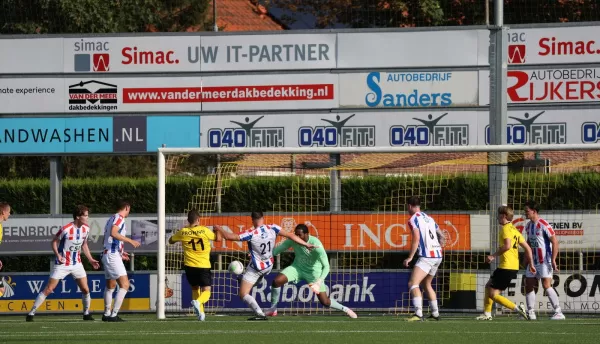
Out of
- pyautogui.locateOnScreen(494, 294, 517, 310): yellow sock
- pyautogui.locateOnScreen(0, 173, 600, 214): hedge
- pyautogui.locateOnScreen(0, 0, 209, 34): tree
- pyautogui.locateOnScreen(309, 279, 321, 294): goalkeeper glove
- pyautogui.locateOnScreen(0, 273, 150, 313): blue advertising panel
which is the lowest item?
pyautogui.locateOnScreen(0, 273, 150, 313): blue advertising panel

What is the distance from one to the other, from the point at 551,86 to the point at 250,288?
679cm

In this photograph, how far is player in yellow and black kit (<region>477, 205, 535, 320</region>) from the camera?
1576 cm

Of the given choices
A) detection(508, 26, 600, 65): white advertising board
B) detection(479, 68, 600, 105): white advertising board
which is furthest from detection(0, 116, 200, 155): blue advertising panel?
detection(508, 26, 600, 65): white advertising board

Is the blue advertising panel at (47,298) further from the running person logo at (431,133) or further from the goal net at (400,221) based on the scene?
the running person logo at (431,133)

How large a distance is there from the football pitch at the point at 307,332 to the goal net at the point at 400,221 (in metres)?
2.67

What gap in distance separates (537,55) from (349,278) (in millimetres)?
5073

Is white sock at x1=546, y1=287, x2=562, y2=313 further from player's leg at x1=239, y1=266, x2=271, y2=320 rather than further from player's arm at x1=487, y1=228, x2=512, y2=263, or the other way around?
player's leg at x1=239, y1=266, x2=271, y2=320

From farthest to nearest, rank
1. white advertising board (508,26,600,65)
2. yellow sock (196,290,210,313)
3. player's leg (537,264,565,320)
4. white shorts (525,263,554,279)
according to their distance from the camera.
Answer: white advertising board (508,26,600,65)
white shorts (525,263,554,279)
player's leg (537,264,565,320)
yellow sock (196,290,210,313)

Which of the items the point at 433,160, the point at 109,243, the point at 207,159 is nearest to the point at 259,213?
the point at 109,243

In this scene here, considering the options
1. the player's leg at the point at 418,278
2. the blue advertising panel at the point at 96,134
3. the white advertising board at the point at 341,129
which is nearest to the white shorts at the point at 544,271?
the player's leg at the point at 418,278

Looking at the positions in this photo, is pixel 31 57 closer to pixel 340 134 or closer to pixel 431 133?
pixel 340 134

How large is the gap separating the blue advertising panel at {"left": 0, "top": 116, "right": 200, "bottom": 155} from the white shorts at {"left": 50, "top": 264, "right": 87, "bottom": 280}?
361cm

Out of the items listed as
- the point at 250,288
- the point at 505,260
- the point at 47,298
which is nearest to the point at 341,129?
the point at 250,288

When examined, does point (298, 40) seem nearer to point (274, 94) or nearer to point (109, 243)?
point (274, 94)
